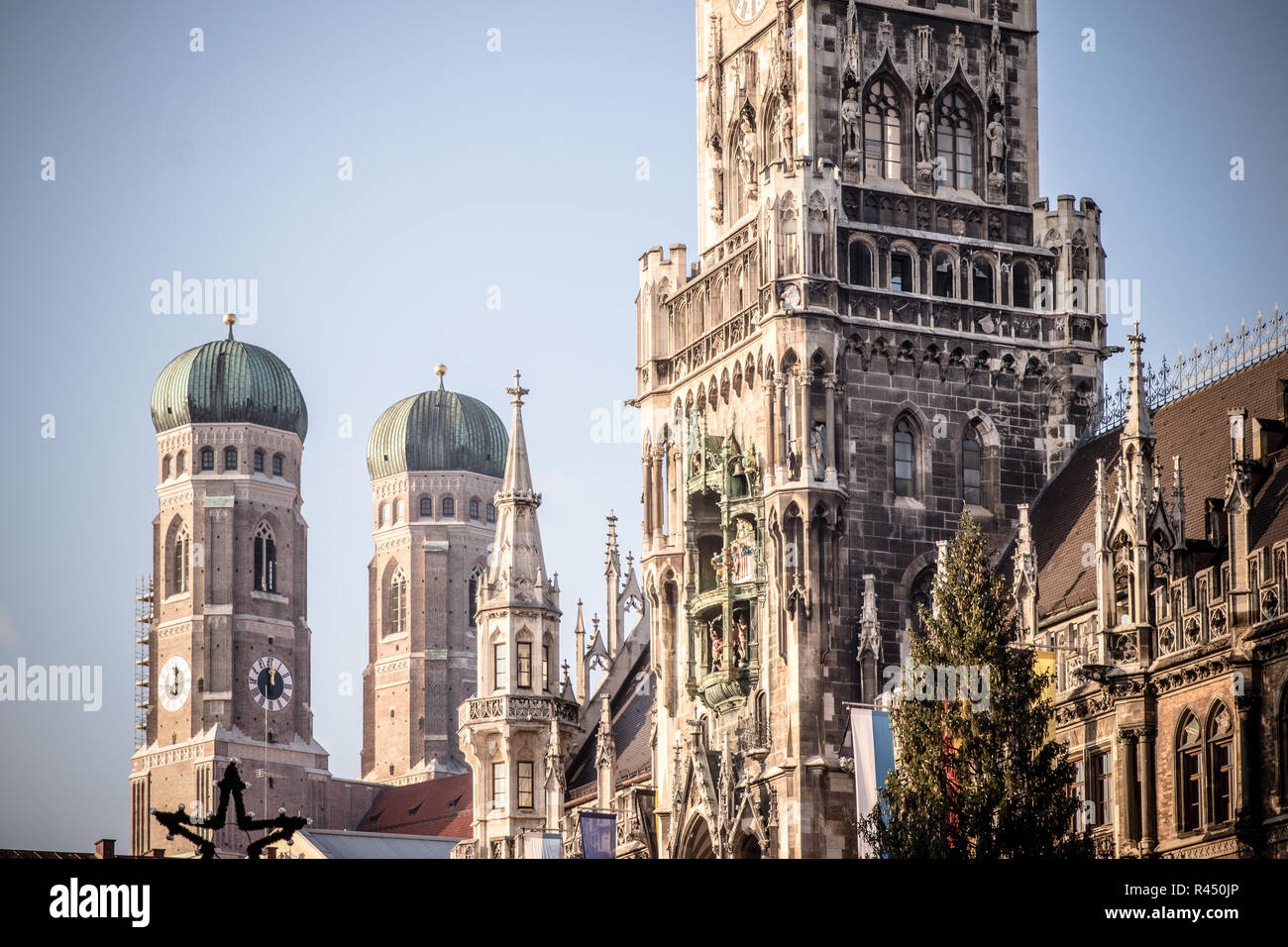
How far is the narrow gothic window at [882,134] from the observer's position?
76.7m

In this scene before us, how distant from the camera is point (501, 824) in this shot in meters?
90.8

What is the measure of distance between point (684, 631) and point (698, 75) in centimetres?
1773

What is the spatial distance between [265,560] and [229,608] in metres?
5.67

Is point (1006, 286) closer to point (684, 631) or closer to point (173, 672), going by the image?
point (684, 631)

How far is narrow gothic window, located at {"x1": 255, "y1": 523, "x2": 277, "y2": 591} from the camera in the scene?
19375cm

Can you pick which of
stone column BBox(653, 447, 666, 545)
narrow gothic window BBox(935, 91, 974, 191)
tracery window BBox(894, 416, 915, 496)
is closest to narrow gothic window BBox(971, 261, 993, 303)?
narrow gothic window BBox(935, 91, 974, 191)

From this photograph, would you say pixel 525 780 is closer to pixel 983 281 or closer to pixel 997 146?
pixel 983 281

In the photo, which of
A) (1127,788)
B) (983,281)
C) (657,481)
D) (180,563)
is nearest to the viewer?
(1127,788)

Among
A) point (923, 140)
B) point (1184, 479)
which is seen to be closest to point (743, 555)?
point (923, 140)

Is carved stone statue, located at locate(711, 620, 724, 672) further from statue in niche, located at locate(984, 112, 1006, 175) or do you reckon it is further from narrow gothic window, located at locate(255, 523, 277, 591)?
narrow gothic window, located at locate(255, 523, 277, 591)

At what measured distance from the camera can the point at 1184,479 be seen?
219ft

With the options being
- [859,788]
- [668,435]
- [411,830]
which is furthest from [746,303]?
[411,830]

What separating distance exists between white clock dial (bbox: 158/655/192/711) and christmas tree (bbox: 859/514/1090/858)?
459ft
